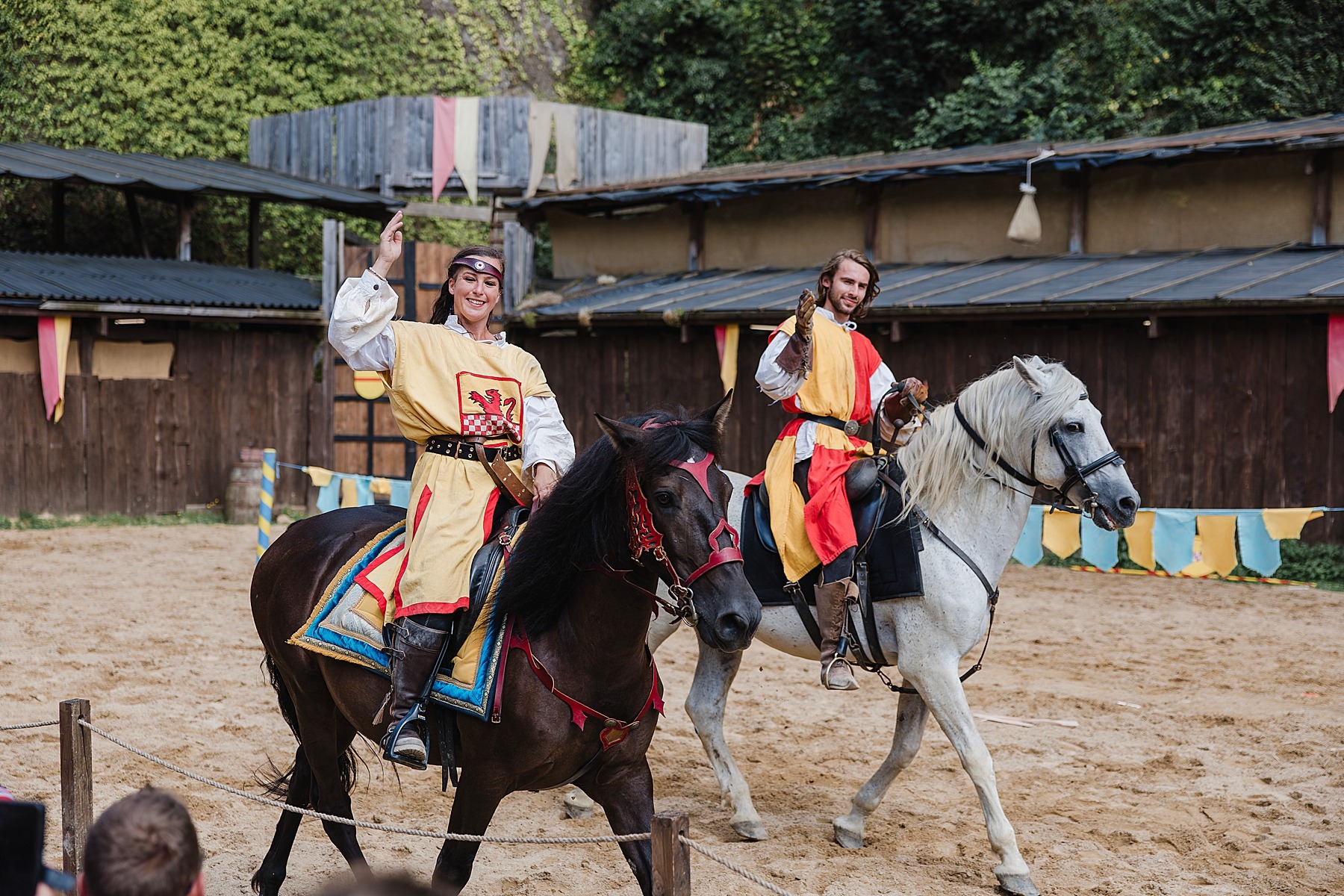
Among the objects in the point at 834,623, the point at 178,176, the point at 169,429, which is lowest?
the point at 834,623

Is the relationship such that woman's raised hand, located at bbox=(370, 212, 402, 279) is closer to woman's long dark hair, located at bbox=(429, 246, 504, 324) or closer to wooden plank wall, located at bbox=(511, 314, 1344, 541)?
woman's long dark hair, located at bbox=(429, 246, 504, 324)

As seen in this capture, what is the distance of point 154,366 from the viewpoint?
15.7 m

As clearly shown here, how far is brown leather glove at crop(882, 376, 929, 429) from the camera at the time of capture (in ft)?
16.0

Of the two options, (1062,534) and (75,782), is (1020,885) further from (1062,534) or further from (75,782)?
(1062,534)

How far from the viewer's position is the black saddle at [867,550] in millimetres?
4605

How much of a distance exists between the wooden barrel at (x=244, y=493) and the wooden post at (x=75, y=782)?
1202 centimetres

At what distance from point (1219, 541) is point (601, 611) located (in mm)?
7350

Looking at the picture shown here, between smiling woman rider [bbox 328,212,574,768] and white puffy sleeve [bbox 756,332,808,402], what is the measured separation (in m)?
1.16

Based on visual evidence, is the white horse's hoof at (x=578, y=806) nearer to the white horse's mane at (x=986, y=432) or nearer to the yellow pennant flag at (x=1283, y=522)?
the white horse's mane at (x=986, y=432)

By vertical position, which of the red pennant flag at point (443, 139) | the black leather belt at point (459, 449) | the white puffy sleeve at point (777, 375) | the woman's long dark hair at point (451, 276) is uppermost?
the red pennant flag at point (443, 139)

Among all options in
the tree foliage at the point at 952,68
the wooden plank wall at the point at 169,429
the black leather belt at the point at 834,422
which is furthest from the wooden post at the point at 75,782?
the tree foliage at the point at 952,68

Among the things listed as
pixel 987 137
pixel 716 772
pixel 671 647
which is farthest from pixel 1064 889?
pixel 987 137

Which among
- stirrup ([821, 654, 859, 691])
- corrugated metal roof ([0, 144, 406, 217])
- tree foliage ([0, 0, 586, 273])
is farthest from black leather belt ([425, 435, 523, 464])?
tree foliage ([0, 0, 586, 273])

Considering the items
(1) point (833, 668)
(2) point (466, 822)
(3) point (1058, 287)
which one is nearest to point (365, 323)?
(2) point (466, 822)
